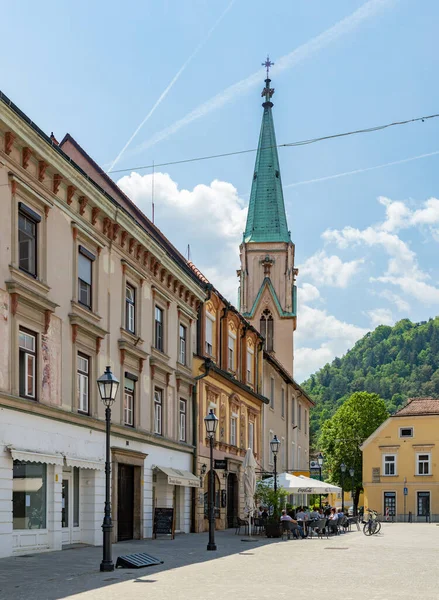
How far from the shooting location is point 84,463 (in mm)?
23500

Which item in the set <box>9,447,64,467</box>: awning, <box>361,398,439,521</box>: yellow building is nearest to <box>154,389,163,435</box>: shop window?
<box>9,447,64,467</box>: awning

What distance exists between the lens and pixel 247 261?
244ft

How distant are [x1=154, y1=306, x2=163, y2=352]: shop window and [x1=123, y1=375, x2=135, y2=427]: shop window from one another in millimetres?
2772

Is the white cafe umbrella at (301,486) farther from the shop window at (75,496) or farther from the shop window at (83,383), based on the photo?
the shop window at (83,383)

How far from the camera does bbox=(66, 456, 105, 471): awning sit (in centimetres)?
2258

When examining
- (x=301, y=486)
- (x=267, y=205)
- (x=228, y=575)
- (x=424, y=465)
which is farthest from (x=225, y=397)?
(x=267, y=205)

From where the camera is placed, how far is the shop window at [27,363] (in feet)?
67.6

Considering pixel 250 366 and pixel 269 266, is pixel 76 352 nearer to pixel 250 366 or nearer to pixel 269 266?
pixel 250 366

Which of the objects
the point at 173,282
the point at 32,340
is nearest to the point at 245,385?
the point at 173,282

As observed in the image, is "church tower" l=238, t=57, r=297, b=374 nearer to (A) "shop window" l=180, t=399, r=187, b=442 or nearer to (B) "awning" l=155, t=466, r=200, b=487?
(A) "shop window" l=180, t=399, r=187, b=442

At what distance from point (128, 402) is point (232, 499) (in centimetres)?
1428

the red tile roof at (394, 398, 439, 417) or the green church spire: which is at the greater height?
the green church spire

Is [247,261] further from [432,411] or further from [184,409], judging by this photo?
[184,409]

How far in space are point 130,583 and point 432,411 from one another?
58537mm
